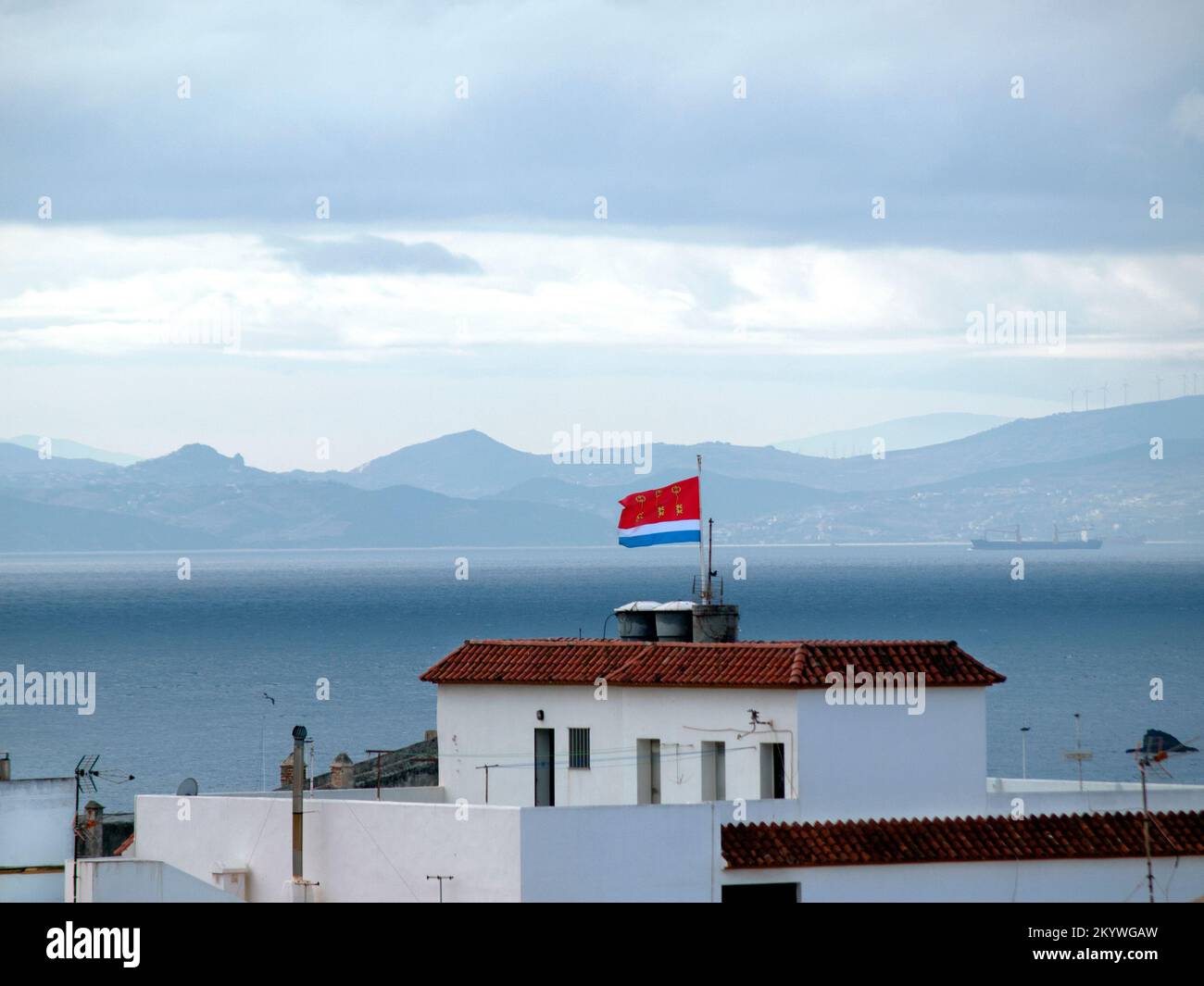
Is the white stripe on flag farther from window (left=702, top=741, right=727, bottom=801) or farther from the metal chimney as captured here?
the metal chimney

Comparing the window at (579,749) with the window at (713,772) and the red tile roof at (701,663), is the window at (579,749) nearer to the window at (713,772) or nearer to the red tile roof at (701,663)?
the red tile roof at (701,663)

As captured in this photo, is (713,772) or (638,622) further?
(638,622)

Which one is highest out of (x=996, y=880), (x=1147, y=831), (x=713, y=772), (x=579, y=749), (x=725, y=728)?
(x=725, y=728)

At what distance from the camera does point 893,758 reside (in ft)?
125

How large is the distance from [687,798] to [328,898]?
264 inches

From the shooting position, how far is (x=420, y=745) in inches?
2250

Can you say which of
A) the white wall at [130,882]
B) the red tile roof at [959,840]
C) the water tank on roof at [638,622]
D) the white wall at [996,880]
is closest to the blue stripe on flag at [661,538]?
the water tank on roof at [638,622]

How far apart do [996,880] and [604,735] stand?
780 centimetres

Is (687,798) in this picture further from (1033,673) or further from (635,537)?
(1033,673)

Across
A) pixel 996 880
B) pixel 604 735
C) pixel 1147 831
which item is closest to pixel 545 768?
pixel 604 735

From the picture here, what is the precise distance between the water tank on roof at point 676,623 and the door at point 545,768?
3171mm

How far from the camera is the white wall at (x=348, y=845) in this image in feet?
112

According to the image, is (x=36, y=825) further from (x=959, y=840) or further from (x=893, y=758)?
(x=959, y=840)
